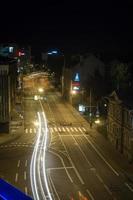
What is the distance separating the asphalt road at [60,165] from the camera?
39.9 metres

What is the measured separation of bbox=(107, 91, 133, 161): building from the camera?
176 ft

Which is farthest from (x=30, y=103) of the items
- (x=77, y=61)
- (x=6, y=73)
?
(x=6, y=73)

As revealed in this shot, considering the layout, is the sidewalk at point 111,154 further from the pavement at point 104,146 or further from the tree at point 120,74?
the tree at point 120,74

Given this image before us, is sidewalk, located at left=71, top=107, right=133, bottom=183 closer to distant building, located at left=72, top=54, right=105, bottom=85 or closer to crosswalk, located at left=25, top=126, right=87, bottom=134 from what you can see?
crosswalk, located at left=25, top=126, right=87, bottom=134

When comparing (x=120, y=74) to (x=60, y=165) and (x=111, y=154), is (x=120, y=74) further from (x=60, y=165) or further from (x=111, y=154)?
(x=60, y=165)

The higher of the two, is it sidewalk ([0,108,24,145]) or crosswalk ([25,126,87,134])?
sidewalk ([0,108,24,145])

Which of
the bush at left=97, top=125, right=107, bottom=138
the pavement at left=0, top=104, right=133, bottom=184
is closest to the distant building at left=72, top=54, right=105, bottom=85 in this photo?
the pavement at left=0, top=104, right=133, bottom=184

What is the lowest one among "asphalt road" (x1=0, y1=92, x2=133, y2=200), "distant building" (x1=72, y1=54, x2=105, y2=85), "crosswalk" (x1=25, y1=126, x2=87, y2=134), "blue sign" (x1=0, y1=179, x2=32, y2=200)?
"asphalt road" (x1=0, y1=92, x2=133, y2=200)

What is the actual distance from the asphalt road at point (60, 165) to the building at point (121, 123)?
2.67 metres

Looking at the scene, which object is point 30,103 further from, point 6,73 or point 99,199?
point 99,199

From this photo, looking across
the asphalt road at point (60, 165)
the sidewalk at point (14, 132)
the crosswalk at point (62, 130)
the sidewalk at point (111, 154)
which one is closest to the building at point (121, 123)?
the sidewalk at point (111, 154)

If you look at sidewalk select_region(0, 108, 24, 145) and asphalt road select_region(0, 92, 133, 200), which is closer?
asphalt road select_region(0, 92, 133, 200)

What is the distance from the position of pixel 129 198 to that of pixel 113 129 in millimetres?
25042

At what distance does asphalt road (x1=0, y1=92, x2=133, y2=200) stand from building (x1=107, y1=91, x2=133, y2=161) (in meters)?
2.67
